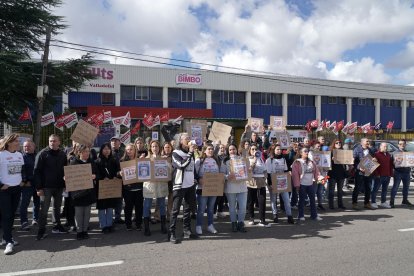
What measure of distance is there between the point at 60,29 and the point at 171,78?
23.4 m

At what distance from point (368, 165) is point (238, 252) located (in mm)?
5728

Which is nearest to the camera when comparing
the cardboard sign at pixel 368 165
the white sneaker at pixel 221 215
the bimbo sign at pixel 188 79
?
the white sneaker at pixel 221 215

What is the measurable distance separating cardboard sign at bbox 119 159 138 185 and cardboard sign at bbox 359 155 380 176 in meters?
6.26

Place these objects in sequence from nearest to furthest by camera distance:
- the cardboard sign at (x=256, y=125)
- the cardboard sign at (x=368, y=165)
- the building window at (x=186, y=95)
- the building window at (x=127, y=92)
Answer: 1. the cardboard sign at (x=368, y=165)
2. the cardboard sign at (x=256, y=125)
3. the building window at (x=127, y=92)
4. the building window at (x=186, y=95)

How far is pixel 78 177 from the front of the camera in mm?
7273

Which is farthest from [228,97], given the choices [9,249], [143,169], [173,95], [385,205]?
[9,249]

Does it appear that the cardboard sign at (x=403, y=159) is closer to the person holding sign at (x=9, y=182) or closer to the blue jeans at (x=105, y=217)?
the blue jeans at (x=105, y=217)

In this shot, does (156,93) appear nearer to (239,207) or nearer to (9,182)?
(239,207)

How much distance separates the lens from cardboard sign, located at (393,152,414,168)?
10.6 metres

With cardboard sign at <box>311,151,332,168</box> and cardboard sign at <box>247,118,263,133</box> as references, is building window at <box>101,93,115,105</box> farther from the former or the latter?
cardboard sign at <box>311,151,332,168</box>

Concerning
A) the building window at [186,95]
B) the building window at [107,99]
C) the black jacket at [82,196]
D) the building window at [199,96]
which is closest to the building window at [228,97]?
the building window at [199,96]

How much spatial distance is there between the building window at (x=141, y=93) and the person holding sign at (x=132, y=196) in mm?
31132

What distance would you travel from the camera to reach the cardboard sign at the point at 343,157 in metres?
10.4

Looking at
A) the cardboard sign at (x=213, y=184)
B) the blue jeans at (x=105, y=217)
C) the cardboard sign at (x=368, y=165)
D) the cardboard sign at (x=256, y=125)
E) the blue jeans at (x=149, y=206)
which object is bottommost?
the blue jeans at (x=105, y=217)
